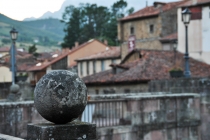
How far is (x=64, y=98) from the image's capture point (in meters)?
5.84

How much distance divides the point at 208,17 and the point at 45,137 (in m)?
29.5

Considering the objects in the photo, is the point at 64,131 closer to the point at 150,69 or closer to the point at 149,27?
the point at 150,69

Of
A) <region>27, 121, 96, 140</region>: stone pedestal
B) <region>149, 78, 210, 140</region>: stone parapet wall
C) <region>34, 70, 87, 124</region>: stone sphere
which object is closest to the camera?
<region>34, 70, 87, 124</region>: stone sphere

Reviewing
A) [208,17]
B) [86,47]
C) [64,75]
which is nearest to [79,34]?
[86,47]

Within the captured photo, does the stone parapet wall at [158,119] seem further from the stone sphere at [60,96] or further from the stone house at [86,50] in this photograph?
the stone house at [86,50]

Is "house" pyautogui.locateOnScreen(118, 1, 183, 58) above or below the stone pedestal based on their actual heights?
above

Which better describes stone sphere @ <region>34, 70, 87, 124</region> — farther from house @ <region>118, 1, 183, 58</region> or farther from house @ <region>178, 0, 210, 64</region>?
house @ <region>118, 1, 183, 58</region>

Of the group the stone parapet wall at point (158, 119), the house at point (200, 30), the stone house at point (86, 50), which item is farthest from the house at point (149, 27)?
the stone parapet wall at point (158, 119)

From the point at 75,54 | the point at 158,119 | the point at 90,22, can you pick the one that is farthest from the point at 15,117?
the point at 90,22

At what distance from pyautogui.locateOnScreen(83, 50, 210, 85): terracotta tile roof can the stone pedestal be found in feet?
82.9

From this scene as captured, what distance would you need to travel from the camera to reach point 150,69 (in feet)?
110

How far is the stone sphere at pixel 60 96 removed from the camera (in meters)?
5.84

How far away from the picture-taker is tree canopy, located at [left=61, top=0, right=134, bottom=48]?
96062 millimetres

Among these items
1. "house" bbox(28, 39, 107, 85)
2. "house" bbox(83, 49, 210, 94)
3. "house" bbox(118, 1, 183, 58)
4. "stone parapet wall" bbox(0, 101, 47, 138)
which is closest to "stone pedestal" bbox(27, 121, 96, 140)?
"stone parapet wall" bbox(0, 101, 47, 138)
